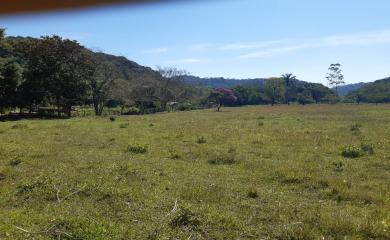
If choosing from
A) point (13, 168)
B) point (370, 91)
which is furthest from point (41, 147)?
point (370, 91)

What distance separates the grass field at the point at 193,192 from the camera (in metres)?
6.43

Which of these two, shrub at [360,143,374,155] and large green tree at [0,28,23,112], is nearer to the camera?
shrub at [360,143,374,155]

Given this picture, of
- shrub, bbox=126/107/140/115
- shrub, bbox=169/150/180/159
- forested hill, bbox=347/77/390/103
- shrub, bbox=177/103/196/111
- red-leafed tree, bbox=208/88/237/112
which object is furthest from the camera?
forested hill, bbox=347/77/390/103

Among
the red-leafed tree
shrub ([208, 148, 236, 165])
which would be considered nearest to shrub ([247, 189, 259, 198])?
shrub ([208, 148, 236, 165])

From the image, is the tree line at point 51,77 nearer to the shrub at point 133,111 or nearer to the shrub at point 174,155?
the shrub at point 133,111

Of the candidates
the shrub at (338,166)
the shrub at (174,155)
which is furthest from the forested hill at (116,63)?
the shrub at (338,166)

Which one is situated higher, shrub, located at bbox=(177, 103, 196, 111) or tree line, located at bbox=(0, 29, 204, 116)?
tree line, located at bbox=(0, 29, 204, 116)

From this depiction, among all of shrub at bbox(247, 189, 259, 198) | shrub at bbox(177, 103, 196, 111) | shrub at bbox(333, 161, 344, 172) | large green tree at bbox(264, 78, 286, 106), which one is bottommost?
shrub at bbox(177, 103, 196, 111)

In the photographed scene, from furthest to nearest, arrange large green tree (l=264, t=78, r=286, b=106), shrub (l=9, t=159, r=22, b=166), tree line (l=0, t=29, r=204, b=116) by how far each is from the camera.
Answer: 1. large green tree (l=264, t=78, r=286, b=106)
2. tree line (l=0, t=29, r=204, b=116)
3. shrub (l=9, t=159, r=22, b=166)

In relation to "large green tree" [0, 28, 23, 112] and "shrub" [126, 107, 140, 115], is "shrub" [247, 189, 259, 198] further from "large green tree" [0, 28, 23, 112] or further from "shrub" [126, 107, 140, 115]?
"shrub" [126, 107, 140, 115]

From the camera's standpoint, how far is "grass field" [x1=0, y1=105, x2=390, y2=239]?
6.43m

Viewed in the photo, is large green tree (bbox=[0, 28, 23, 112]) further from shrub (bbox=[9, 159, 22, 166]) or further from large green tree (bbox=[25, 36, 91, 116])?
shrub (bbox=[9, 159, 22, 166])

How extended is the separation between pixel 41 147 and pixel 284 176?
8486mm

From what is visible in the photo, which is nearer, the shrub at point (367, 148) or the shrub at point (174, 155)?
the shrub at point (174, 155)
